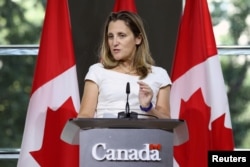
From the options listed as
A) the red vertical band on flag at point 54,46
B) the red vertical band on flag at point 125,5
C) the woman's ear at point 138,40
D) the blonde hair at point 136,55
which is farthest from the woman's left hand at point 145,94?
the red vertical band on flag at point 125,5

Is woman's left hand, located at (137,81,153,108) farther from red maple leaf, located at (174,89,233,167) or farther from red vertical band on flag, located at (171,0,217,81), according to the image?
red vertical band on flag, located at (171,0,217,81)

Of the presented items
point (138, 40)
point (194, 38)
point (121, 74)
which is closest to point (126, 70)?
point (121, 74)

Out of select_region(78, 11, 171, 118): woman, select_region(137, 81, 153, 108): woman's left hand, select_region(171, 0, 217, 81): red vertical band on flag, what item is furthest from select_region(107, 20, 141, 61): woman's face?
select_region(171, 0, 217, 81): red vertical band on flag

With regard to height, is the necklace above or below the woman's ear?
below

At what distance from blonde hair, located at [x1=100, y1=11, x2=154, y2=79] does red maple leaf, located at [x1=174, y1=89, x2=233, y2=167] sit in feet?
4.08

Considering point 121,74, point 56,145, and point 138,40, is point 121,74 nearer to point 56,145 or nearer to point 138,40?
point 138,40

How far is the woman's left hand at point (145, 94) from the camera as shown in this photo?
2.78 meters

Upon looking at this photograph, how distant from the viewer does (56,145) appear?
4.34m

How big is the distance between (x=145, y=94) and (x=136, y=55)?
17.9 inches

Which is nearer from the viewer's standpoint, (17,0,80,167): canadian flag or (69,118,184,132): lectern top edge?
(69,118,184,132): lectern top edge

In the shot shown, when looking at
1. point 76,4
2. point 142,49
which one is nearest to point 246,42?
point 76,4

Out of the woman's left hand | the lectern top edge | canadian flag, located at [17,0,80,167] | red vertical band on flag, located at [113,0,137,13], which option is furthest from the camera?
red vertical band on flag, located at [113,0,137,13]

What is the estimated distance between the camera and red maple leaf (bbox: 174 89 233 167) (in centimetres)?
432

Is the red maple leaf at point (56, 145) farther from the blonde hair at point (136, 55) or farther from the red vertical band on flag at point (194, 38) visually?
the blonde hair at point (136, 55)
